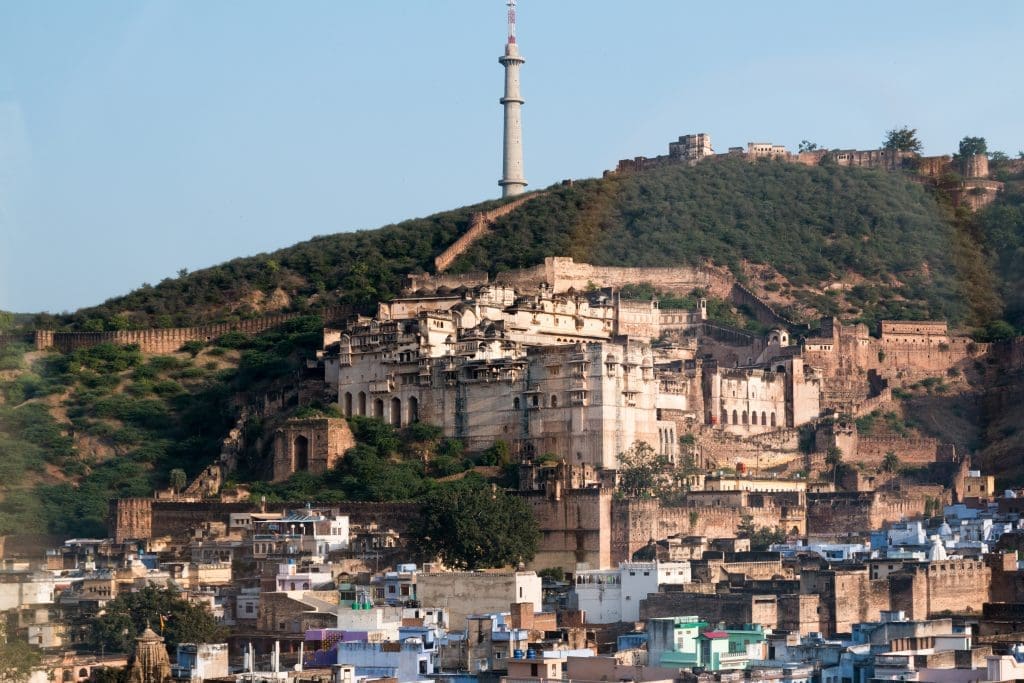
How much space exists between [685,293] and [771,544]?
71.3ft

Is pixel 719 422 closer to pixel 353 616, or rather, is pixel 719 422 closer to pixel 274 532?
pixel 274 532

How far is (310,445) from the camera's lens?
221 ft

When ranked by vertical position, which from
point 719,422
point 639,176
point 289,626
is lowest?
point 289,626

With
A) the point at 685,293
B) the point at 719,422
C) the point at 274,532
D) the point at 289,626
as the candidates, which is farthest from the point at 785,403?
the point at 289,626

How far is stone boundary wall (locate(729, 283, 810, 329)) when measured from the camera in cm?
7969

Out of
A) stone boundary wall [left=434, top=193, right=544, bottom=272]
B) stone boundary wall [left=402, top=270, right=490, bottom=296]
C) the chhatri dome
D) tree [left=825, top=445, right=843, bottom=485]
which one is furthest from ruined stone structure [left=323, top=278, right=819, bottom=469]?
the chhatri dome

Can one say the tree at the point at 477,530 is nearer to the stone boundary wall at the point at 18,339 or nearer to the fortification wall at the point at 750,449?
the fortification wall at the point at 750,449

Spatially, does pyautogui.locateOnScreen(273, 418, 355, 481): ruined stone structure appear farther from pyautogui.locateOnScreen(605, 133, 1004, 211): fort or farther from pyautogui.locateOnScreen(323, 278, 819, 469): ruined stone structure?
pyautogui.locateOnScreen(605, 133, 1004, 211): fort

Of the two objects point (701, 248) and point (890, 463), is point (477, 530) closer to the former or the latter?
point (890, 463)

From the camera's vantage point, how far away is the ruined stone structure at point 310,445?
2635 inches

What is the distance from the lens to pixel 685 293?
81.3 meters

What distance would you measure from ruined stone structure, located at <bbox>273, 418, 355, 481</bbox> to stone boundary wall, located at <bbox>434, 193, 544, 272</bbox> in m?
17.6

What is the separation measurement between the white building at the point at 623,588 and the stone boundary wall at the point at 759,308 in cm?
2713

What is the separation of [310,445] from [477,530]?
11245 millimetres
